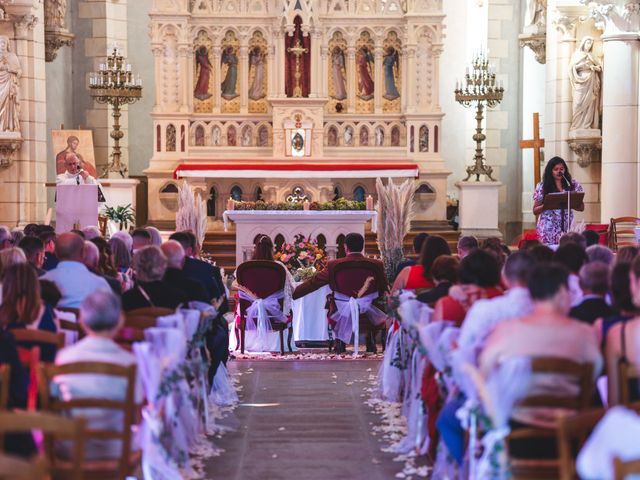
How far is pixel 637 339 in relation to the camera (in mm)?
4980

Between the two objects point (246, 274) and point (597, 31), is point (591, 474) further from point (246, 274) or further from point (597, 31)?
point (597, 31)

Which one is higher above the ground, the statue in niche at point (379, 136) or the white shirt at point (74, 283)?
the statue in niche at point (379, 136)

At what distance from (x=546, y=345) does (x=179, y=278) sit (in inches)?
144

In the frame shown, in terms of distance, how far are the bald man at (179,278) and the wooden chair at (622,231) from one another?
6951mm

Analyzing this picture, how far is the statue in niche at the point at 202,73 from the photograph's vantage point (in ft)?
59.7

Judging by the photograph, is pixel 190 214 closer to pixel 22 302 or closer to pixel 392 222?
pixel 392 222

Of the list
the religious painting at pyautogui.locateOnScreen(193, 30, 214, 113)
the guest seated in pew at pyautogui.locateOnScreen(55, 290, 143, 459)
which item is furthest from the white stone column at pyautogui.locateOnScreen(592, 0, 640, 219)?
the guest seated in pew at pyautogui.locateOnScreen(55, 290, 143, 459)

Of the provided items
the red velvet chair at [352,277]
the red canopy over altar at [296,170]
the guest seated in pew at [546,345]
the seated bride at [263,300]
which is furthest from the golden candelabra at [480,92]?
the guest seated in pew at [546,345]

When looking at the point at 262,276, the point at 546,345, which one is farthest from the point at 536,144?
the point at 546,345

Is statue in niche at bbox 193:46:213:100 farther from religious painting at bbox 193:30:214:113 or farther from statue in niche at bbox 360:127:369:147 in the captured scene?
statue in niche at bbox 360:127:369:147

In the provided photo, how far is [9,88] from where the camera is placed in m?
15.0

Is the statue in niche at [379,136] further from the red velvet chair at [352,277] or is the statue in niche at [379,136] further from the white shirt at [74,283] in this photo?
the white shirt at [74,283]

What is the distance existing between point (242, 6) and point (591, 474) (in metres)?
15.2

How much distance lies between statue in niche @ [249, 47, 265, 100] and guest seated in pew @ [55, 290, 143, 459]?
13.4 meters
